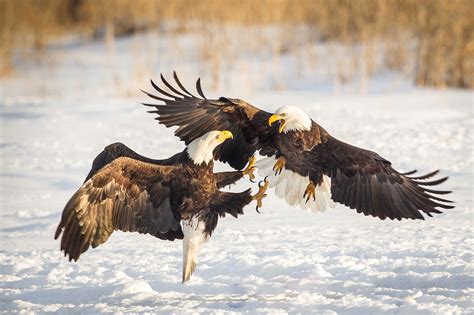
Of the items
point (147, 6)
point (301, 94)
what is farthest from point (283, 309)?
point (147, 6)

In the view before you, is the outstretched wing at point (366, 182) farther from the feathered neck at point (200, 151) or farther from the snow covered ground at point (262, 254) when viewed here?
the feathered neck at point (200, 151)

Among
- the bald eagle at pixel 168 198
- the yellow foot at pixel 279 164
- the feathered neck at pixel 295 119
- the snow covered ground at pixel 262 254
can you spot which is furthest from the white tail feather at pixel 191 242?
the feathered neck at pixel 295 119

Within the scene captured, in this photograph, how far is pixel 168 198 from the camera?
14.4ft

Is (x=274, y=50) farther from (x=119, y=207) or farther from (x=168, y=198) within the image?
(x=119, y=207)

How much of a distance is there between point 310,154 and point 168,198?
923mm

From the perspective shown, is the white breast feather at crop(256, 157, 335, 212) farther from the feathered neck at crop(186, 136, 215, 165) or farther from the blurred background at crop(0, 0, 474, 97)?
the blurred background at crop(0, 0, 474, 97)

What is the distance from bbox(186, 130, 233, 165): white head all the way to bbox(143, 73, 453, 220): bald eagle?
0.33 metres

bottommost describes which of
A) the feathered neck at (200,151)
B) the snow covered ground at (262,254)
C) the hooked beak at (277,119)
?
the snow covered ground at (262,254)

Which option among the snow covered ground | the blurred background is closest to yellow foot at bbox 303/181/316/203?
the snow covered ground

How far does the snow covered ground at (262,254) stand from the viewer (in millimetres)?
4105

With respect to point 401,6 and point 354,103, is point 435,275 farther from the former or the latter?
point 401,6

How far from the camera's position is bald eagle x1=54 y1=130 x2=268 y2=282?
413 cm

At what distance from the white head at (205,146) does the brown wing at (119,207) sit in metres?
0.15

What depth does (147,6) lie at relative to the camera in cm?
1677
